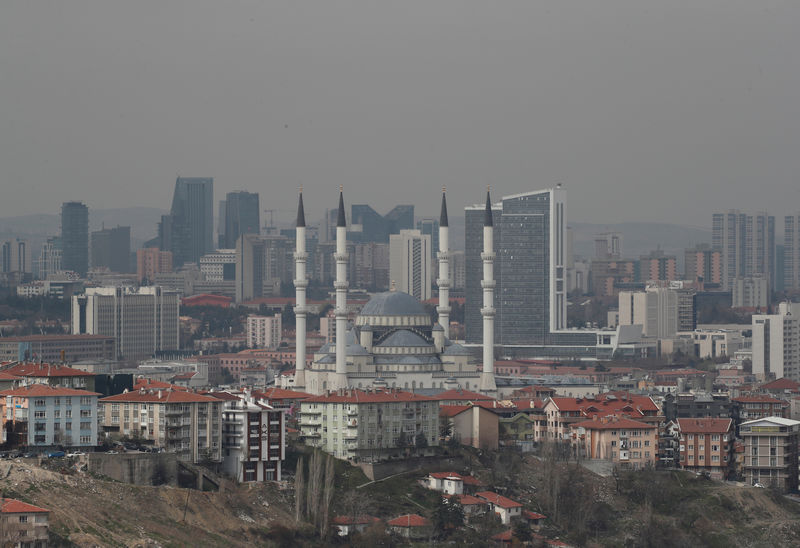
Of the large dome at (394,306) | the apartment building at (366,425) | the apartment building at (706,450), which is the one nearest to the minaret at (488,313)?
the large dome at (394,306)

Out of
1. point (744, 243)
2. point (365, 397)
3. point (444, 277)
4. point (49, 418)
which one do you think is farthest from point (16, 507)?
point (744, 243)

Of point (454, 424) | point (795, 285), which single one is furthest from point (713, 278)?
point (454, 424)

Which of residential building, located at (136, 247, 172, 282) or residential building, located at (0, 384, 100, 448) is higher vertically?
residential building, located at (136, 247, 172, 282)

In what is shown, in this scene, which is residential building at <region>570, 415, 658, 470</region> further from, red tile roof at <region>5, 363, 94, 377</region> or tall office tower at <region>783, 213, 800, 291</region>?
tall office tower at <region>783, 213, 800, 291</region>

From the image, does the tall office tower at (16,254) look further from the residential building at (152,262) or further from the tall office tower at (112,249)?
the residential building at (152,262)

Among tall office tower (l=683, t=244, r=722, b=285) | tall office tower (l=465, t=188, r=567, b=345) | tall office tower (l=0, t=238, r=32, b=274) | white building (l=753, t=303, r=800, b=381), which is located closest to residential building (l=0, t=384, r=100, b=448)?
white building (l=753, t=303, r=800, b=381)

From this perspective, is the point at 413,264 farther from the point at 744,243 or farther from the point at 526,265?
the point at 744,243
